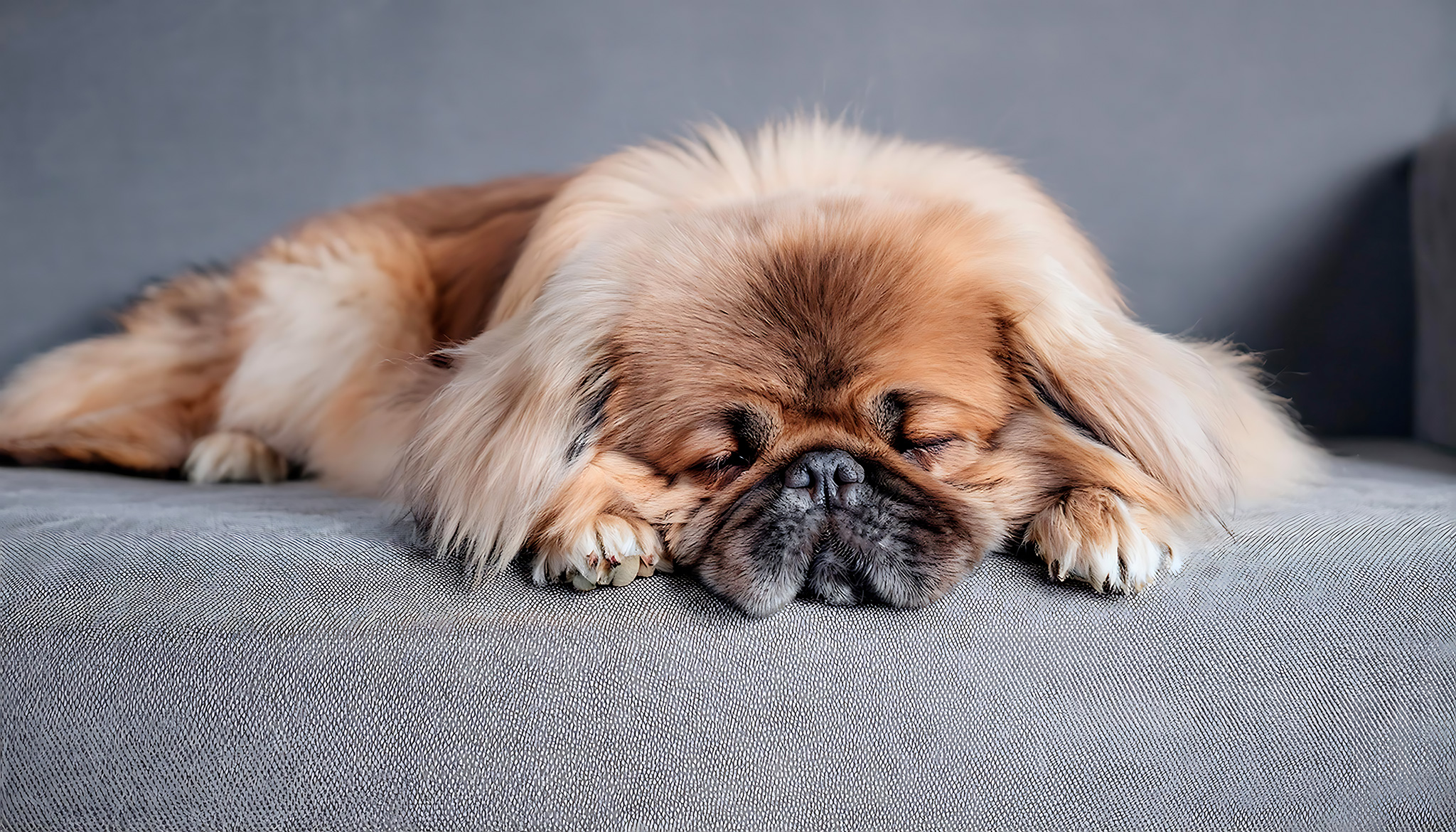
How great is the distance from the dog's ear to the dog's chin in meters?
0.33

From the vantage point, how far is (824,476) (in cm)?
142

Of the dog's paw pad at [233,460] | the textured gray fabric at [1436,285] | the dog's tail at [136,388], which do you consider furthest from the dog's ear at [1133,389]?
the dog's tail at [136,388]

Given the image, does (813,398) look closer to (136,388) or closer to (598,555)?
(598,555)

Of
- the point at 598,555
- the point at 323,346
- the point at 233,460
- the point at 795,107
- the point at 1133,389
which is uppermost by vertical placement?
the point at 795,107

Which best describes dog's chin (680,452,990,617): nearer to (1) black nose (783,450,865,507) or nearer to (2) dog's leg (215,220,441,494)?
(1) black nose (783,450,865,507)

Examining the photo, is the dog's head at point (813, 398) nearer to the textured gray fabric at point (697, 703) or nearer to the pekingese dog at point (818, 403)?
the pekingese dog at point (818, 403)

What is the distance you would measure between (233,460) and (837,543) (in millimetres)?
1770

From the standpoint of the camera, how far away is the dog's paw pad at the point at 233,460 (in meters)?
2.32

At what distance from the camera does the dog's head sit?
1430 millimetres

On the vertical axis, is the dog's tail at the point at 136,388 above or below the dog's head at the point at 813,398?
below

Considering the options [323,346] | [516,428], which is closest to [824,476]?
[516,428]

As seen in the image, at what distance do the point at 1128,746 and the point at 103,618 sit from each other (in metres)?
1.38

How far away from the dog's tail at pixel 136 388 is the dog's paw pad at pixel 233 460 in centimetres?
9

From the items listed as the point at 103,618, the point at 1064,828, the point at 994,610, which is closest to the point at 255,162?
the point at 103,618
